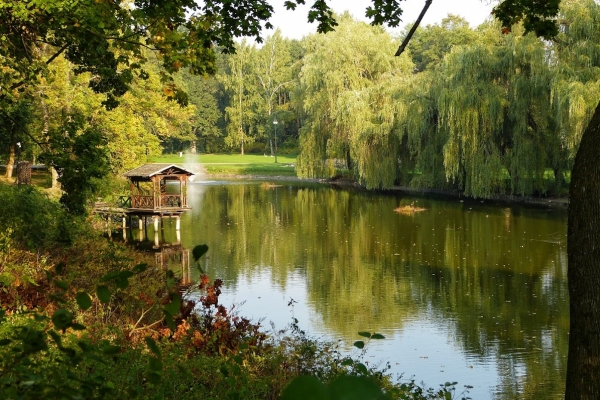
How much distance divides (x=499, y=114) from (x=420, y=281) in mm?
11783

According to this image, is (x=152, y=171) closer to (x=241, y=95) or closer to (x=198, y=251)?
(x=198, y=251)

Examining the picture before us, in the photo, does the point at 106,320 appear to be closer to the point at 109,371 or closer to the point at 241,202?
the point at 109,371

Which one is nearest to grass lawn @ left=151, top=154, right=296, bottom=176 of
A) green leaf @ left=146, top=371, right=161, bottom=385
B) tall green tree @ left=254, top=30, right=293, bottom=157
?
tall green tree @ left=254, top=30, right=293, bottom=157

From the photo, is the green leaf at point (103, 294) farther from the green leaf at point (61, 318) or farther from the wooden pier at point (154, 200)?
the wooden pier at point (154, 200)

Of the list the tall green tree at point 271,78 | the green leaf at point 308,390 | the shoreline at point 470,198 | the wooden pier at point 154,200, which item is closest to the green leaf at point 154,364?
the green leaf at point 308,390

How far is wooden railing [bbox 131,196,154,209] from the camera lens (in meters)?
26.0

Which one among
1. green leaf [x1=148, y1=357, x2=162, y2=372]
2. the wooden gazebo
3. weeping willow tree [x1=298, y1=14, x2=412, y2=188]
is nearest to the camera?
green leaf [x1=148, y1=357, x2=162, y2=372]

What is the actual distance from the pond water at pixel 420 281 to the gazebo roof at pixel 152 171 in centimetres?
208

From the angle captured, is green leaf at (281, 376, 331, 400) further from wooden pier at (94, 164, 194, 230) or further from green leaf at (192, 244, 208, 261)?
wooden pier at (94, 164, 194, 230)

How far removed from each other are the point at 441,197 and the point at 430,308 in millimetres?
18816

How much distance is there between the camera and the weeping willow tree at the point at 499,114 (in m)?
27.2

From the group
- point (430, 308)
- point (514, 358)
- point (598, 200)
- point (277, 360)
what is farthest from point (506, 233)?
point (598, 200)

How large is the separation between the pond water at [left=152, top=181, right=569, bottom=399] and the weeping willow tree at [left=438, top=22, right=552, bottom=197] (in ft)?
5.06

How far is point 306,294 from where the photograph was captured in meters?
16.2
